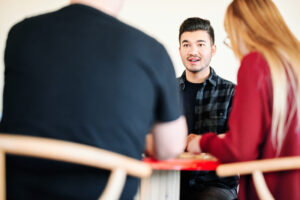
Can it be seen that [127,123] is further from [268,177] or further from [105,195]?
[268,177]

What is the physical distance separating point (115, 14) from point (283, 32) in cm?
58

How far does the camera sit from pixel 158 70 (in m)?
0.80

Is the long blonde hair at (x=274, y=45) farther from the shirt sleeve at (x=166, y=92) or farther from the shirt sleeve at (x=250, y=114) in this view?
the shirt sleeve at (x=166, y=92)

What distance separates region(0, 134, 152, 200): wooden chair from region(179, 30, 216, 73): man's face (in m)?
1.59

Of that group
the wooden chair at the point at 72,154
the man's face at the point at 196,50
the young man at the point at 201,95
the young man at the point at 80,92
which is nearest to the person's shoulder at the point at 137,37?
the young man at the point at 80,92

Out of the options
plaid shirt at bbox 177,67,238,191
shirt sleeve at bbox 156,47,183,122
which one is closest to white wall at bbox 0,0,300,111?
plaid shirt at bbox 177,67,238,191

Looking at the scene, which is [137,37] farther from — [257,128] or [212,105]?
[212,105]

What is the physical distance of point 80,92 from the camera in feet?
2.46

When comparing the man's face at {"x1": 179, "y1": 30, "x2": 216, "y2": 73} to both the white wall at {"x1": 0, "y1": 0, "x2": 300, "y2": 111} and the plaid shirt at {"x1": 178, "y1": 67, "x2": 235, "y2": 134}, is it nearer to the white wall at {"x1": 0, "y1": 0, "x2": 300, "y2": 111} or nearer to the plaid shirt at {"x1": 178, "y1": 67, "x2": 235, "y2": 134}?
the plaid shirt at {"x1": 178, "y1": 67, "x2": 235, "y2": 134}

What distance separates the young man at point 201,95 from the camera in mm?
1772

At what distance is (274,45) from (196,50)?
1.15m

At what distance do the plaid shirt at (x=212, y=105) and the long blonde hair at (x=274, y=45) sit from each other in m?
0.85

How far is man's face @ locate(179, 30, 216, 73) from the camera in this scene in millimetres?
2201

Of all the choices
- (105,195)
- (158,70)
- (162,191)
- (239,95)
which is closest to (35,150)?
(105,195)
